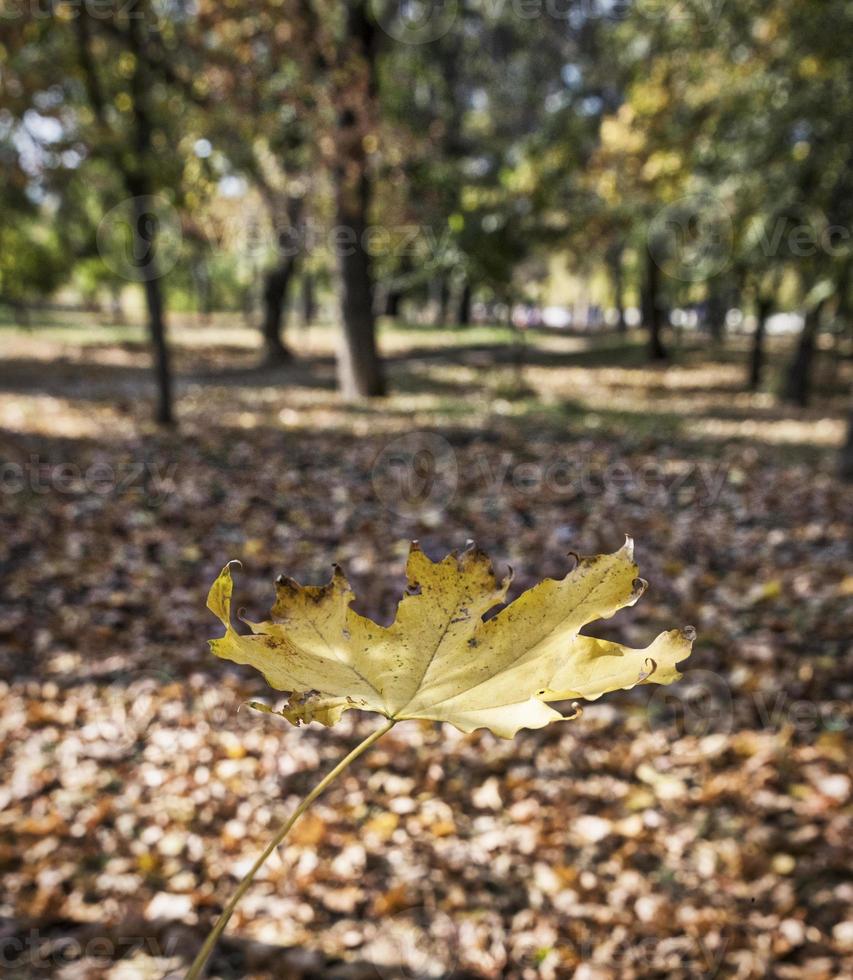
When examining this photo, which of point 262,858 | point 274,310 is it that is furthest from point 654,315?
point 262,858

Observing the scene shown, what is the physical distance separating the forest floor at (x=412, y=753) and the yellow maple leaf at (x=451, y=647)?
2457 mm

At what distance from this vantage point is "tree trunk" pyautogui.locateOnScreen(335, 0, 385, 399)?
8.16 metres

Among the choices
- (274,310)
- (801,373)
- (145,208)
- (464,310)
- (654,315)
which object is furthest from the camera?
(464,310)

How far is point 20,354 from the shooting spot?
1669 cm

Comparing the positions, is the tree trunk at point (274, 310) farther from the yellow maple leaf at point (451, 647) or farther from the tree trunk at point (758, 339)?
the yellow maple leaf at point (451, 647)

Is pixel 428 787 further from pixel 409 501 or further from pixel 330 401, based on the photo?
pixel 330 401

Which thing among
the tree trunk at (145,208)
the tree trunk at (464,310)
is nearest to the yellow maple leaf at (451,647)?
the tree trunk at (145,208)

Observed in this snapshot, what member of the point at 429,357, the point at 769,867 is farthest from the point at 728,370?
the point at 769,867

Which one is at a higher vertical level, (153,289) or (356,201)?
(356,201)

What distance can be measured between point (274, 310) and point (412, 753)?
1478cm

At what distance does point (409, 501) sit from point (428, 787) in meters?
3.44

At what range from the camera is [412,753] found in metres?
3.71

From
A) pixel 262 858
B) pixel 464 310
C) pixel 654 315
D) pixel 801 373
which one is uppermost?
pixel 464 310

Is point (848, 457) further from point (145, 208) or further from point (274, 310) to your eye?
point (274, 310)
